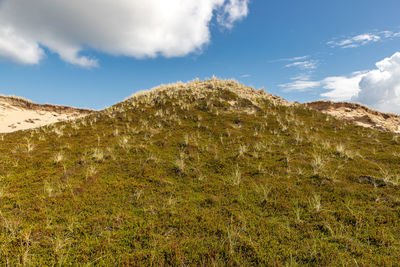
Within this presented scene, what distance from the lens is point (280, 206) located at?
17.9 feet

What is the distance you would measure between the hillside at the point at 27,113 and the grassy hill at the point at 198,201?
1299 cm

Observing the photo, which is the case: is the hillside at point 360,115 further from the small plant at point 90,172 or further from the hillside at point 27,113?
the hillside at point 27,113

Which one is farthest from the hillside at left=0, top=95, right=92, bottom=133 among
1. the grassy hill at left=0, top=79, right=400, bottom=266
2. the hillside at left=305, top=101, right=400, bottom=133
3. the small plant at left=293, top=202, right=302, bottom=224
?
the hillside at left=305, top=101, right=400, bottom=133

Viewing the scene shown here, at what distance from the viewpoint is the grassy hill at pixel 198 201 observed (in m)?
3.79

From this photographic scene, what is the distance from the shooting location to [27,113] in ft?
84.1

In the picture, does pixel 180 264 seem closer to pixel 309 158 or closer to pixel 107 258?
pixel 107 258

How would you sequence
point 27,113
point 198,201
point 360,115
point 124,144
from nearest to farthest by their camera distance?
point 198,201, point 124,144, point 360,115, point 27,113

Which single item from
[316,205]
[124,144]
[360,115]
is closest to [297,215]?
[316,205]

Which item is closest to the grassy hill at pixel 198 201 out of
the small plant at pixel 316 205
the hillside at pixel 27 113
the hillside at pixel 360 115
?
the small plant at pixel 316 205

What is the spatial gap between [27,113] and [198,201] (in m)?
33.4

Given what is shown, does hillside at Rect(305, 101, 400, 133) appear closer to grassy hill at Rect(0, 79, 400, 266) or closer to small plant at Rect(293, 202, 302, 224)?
grassy hill at Rect(0, 79, 400, 266)

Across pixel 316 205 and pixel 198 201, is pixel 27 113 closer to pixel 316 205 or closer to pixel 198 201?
pixel 198 201

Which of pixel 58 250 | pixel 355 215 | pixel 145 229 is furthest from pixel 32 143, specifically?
pixel 355 215

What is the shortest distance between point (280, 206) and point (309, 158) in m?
5.33
